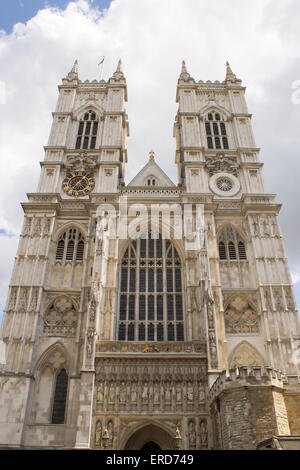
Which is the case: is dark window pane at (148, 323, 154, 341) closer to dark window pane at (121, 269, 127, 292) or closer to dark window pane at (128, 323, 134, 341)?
dark window pane at (128, 323, 134, 341)

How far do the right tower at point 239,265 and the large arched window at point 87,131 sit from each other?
7221mm

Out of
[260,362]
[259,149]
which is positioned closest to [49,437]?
[260,362]

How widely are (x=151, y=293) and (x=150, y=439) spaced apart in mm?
7877

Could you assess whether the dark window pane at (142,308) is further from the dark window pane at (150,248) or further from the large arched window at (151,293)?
the dark window pane at (150,248)

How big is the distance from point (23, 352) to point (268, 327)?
13.5 meters

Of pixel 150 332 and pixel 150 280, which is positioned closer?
pixel 150 332

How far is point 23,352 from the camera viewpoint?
70.1 feet

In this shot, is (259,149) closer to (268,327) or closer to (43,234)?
(268,327)

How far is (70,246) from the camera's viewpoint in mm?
26359

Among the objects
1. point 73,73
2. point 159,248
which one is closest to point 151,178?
point 159,248

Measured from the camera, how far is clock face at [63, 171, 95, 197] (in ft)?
93.7

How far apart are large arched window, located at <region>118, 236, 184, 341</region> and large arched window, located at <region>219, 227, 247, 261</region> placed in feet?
10.3

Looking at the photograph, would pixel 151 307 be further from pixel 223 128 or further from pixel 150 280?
pixel 223 128

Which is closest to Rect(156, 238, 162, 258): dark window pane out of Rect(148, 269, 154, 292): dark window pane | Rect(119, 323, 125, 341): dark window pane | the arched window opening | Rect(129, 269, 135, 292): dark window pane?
Rect(148, 269, 154, 292): dark window pane
